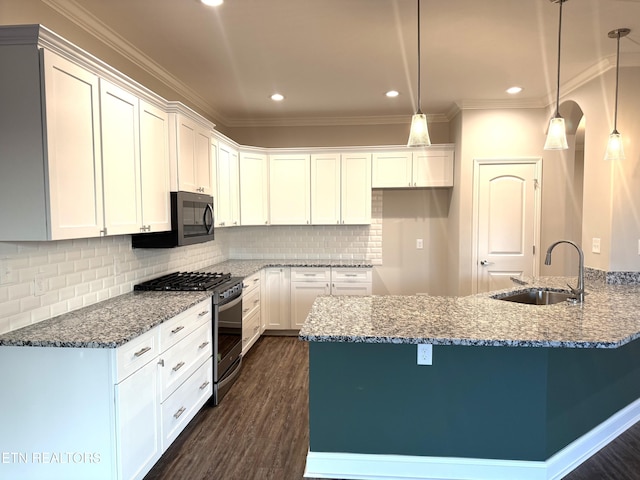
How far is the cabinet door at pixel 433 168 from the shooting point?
15.0 feet

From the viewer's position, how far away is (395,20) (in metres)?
2.50

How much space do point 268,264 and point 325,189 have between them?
45.6 inches

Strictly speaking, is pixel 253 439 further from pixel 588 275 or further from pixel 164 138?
pixel 588 275

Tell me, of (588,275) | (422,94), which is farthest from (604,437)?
(422,94)

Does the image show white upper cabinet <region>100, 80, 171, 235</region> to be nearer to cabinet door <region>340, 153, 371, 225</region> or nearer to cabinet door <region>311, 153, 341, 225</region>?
cabinet door <region>311, 153, 341, 225</region>

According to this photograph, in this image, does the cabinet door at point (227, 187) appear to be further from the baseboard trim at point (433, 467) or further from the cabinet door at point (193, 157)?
the baseboard trim at point (433, 467)

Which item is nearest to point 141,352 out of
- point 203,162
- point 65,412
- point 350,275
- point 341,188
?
point 65,412

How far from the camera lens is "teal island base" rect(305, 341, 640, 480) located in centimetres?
201

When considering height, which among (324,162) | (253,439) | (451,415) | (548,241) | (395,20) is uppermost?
(395,20)

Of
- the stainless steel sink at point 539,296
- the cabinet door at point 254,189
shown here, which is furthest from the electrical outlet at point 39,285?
the stainless steel sink at point 539,296

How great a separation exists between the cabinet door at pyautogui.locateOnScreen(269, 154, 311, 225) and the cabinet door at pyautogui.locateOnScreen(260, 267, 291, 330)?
68 cm

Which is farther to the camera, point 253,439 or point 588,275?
point 588,275

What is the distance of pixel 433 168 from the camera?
461cm

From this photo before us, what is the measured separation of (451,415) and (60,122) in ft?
8.09
